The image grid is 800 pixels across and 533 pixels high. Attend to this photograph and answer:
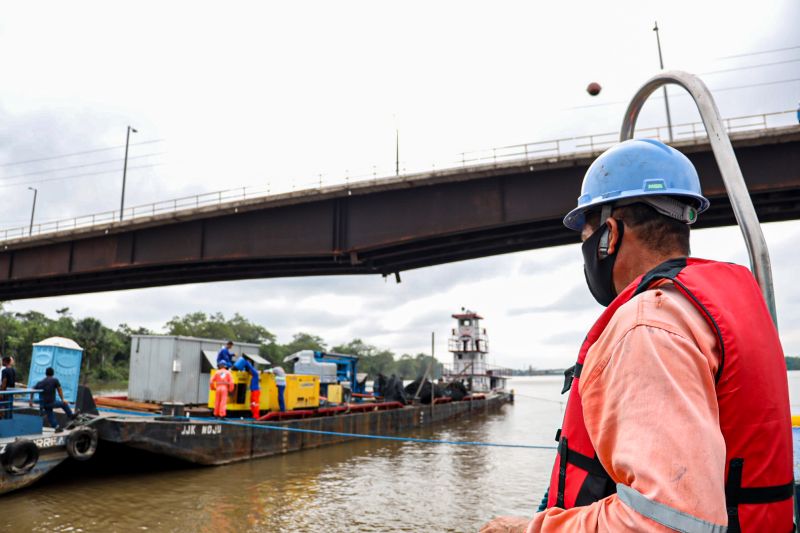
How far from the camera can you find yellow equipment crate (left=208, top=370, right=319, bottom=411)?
1603 centimetres

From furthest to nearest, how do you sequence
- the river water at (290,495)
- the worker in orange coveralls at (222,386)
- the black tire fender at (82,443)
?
1. the worker in orange coveralls at (222,386)
2. the black tire fender at (82,443)
3. the river water at (290,495)

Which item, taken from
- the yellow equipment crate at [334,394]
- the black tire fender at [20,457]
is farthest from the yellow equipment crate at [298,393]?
the black tire fender at [20,457]

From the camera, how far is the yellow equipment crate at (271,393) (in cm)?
1603

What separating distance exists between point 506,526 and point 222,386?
14.8 meters

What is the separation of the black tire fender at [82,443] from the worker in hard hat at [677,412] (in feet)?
42.0

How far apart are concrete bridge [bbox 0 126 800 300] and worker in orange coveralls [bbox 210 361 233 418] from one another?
5723 millimetres

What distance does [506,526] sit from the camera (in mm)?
1546

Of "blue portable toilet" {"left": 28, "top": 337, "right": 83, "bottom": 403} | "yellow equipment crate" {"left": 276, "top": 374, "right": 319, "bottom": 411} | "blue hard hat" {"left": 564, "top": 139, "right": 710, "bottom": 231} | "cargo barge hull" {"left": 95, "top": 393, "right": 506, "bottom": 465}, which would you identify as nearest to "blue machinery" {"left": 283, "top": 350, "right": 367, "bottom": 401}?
"cargo barge hull" {"left": 95, "top": 393, "right": 506, "bottom": 465}

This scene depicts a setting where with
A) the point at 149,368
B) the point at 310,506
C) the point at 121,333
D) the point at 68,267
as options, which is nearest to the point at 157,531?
the point at 310,506

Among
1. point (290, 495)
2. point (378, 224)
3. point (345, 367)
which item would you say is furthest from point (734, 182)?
point (345, 367)

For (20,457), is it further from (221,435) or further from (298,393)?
(298,393)

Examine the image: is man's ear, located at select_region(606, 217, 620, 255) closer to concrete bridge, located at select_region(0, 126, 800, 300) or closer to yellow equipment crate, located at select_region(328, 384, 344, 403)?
concrete bridge, located at select_region(0, 126, 800, 300)

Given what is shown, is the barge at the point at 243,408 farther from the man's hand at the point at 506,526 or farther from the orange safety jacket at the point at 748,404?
the orange safety jacket at the point at 748,404

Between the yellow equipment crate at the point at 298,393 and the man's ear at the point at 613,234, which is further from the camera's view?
the yellow equipment crate at the point at 298,393
